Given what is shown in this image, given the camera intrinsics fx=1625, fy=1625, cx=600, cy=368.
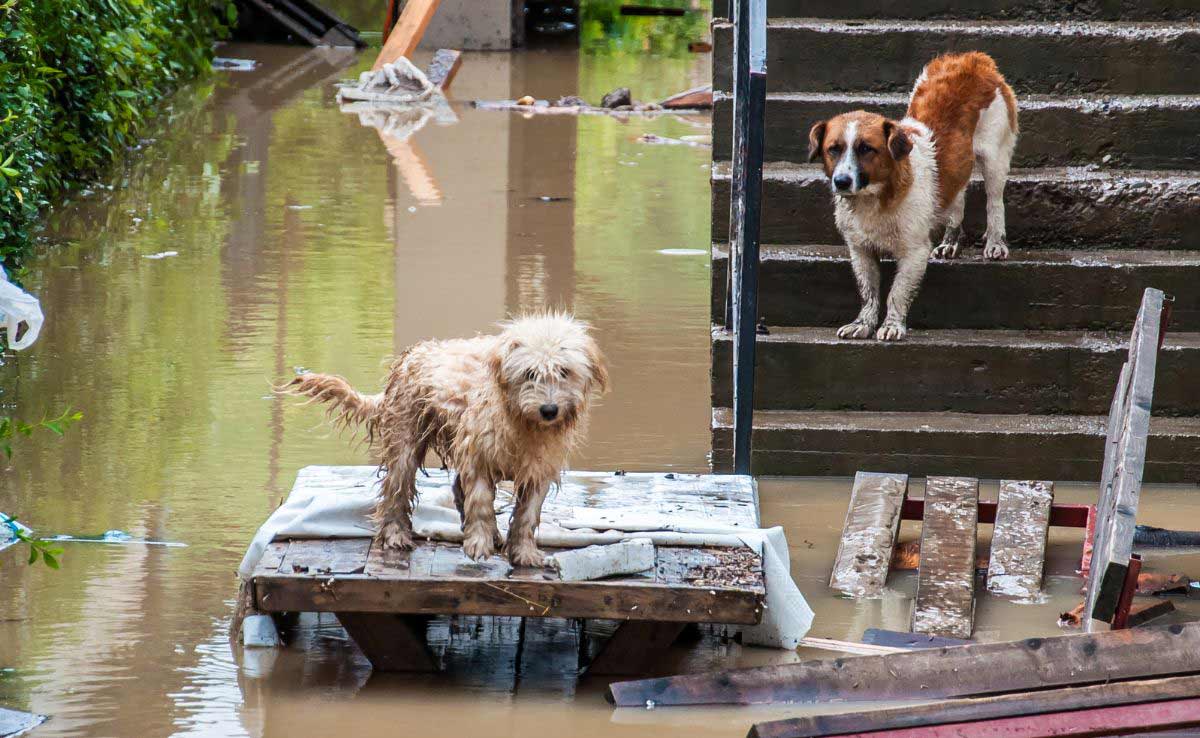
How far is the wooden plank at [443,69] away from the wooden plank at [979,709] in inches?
504

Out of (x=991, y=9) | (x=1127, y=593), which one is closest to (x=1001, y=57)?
(x=991, y=9)

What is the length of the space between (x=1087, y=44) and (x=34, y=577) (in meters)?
4.93

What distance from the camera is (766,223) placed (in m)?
6.77

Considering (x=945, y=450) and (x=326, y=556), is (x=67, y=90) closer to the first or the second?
(x=945, y=450)

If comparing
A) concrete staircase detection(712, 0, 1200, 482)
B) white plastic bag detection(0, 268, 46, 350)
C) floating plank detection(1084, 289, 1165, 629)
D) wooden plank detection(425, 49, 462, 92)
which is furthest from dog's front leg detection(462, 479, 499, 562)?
wooden plank detection(425, 49, 462, 92)

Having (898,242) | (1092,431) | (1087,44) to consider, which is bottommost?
(1092,431)

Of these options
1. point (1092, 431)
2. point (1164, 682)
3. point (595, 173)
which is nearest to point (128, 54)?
point (595, 173)

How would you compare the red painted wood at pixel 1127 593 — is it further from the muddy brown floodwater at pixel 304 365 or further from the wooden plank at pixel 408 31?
the wooden plank at pixel 408 31

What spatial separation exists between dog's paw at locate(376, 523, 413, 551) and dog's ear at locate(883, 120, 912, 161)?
256 centimetres

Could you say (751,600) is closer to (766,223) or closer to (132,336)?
(766,223)

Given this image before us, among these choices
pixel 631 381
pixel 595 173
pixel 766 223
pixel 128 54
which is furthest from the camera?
pixel 595 173

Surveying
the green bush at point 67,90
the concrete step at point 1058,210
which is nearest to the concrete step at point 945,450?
the concrete step at point 1058,210

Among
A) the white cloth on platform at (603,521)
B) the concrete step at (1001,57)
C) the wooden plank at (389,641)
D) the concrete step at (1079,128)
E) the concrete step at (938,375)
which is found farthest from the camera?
the concrete step at (1001,57)

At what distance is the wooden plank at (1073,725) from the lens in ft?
11.9
